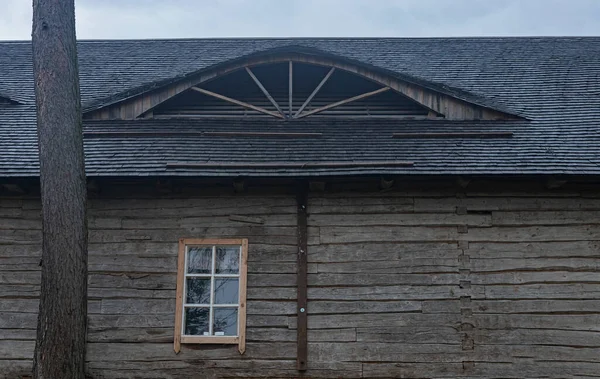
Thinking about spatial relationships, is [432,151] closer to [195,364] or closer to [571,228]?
[571,228]

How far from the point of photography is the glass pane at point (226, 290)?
7836mm

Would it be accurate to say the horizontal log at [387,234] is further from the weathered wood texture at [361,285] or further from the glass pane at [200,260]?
the glass pane at [200,260]

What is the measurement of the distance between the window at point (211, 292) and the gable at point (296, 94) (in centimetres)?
258

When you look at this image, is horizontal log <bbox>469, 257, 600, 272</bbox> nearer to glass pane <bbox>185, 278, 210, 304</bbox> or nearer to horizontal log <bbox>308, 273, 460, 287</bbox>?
horizontal log <bbox>308, 273, 460, 287</bbox>

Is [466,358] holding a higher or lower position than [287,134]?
lower

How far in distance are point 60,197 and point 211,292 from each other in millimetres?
2500

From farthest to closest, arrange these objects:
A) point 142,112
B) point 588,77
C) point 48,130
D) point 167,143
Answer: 1. point 588,77
2. point 142,112
3. point 167,143
4. point 48,130

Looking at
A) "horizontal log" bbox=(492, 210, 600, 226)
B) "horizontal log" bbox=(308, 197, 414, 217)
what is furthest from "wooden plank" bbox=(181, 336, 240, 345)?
"horizontal log" bbox=(492, 210, 600, 226)

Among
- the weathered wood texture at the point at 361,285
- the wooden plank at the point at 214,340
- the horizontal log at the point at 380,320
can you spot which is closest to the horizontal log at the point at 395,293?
the weathered wood texture at the point at 361,285

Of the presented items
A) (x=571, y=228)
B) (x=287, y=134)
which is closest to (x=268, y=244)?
(x=287, y=134)

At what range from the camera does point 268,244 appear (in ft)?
26.0

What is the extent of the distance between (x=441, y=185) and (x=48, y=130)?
16.6ft

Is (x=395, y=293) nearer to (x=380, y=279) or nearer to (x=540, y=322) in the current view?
(x=380, y=279)

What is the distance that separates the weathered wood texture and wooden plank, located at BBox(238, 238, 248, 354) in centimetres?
7
